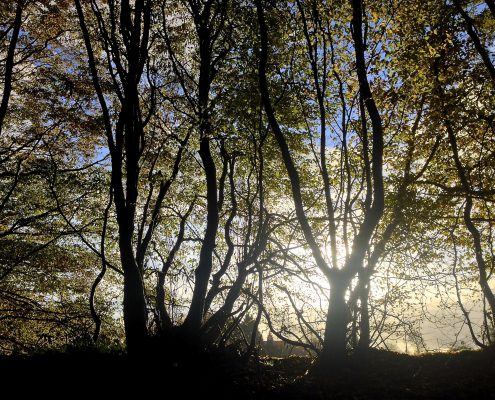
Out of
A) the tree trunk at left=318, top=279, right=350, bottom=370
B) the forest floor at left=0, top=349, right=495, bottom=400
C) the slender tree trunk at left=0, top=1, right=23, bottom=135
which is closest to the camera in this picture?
the forest floor at left=0, top=349, right=495, bottom=400

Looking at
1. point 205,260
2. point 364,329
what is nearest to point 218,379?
point 205,260

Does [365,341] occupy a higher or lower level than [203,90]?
lower

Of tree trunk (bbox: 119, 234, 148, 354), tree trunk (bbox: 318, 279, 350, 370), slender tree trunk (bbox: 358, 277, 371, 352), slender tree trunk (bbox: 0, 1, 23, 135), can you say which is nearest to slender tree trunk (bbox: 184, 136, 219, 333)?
tree trunk (bbox: 119, 234, 148, 354)

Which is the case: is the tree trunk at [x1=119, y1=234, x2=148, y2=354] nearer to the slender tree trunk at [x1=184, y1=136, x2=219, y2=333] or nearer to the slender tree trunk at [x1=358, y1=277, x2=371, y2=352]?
the slender tree trunk at [x1=184, y1=136, x2=219, y2=333]

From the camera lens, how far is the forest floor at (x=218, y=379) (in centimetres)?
574

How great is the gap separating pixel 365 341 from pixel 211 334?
4.01m

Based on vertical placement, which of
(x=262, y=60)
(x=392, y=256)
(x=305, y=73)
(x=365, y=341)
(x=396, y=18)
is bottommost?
(x=365, y=341)

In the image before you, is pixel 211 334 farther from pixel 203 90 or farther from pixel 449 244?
pixel 449 244

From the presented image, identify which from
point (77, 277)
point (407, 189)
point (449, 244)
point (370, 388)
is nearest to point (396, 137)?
point (407, 189)

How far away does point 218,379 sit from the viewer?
20.7 feet

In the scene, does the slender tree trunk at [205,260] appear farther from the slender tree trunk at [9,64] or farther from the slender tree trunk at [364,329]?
the slender tree trunk at [9,64]

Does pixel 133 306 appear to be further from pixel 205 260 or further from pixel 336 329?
pixel 336 329

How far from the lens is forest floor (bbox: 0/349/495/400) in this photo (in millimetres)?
5738

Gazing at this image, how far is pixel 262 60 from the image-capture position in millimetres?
7629
